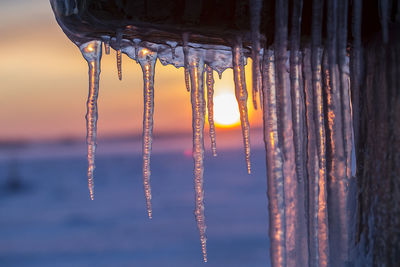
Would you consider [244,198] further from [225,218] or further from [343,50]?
[343,50]

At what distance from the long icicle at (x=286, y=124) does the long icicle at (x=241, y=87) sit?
0.33ft

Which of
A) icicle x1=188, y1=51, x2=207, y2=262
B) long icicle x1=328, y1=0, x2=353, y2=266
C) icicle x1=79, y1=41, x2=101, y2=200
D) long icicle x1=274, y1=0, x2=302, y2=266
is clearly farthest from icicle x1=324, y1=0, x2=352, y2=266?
icicle x1=79, y1=41, x2=101, y2=200

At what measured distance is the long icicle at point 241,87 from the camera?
1.11 meters

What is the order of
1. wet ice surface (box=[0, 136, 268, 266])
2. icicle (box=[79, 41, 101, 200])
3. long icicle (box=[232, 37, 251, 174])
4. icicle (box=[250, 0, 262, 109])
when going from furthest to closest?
wet ice surface (box=[0, 136, 268, 266])
icicle (box=[79, 41, 101, 200])
long icicle (box=[232, 37, 251, 174])
icicle (box=[250, 0, 262, 109])

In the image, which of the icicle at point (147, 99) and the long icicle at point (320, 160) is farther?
the icicle at point (147, 99)

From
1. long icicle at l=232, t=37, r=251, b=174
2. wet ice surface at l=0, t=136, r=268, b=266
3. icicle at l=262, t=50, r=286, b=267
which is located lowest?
wet ice surface at l=0, t=136, r=268, b=266

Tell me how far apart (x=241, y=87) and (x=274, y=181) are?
1.06ft

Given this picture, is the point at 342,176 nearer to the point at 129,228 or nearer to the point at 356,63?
the point at 356,63

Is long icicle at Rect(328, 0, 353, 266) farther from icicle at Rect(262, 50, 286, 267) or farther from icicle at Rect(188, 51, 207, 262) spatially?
icicle at Rect(188, 51, 207, 262)

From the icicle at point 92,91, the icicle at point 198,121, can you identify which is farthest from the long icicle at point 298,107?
the icicle at point 92,91

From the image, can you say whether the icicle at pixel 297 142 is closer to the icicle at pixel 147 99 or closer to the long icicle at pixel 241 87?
the long icicle at pixel 241 87

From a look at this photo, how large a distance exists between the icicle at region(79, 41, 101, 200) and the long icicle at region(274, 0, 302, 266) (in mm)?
525

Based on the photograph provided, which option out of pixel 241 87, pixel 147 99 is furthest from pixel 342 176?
pixel 147 99

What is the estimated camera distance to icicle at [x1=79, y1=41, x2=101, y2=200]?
128 centimetres
